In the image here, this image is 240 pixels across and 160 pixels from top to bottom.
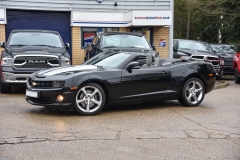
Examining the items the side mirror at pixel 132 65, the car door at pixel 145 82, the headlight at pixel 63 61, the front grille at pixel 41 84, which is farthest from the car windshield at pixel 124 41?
the front grille at pixel 41 84

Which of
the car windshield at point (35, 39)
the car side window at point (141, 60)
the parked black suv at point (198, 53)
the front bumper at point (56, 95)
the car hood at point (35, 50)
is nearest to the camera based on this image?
the front bumper at point (56, 95)

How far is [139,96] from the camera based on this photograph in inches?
363

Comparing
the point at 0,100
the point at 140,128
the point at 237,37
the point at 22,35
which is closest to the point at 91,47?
the point at 22,35

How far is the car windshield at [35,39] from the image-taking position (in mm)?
12758

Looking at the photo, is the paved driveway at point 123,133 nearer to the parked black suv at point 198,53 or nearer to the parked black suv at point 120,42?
the parked black suv at point 120,42

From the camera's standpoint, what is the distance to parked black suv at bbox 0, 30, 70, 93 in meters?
11.3

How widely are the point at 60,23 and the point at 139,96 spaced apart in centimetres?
985

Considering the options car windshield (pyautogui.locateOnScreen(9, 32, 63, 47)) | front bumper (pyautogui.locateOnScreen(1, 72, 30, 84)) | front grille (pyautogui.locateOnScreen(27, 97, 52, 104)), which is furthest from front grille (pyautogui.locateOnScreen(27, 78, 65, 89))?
car windshield (pyautogui.locateOnScreen(9, 32, 63, 47))

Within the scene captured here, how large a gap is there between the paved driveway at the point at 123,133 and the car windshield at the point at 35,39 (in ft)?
10.0

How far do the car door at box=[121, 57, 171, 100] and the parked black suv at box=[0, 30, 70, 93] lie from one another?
321 cm

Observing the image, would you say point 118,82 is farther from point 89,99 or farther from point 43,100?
point 43,100

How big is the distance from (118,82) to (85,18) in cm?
950

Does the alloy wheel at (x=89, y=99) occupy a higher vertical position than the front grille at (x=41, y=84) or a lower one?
lower

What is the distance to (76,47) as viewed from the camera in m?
18.2
